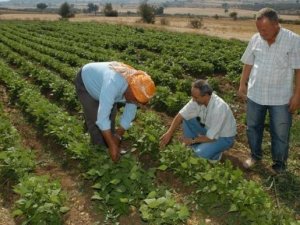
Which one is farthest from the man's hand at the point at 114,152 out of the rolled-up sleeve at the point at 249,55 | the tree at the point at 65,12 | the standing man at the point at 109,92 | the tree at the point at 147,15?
the tree at the point at 65,12

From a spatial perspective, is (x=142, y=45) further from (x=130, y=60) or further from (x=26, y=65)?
(x=26, y=65)

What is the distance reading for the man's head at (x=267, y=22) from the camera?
5.05 meters

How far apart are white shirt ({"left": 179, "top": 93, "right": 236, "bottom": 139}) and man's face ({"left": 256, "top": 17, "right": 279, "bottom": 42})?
40.5 inches

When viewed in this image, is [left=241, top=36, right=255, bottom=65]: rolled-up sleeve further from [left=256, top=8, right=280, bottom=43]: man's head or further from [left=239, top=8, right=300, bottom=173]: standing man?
[left=256, top=8, right=280, bottom=43]: man's head

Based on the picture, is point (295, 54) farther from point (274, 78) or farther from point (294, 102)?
point (294, 102)

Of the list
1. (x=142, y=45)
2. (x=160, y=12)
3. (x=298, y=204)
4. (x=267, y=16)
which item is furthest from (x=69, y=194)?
(x=160, y=12)

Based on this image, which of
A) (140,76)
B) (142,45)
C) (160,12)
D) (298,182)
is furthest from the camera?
(160,12)

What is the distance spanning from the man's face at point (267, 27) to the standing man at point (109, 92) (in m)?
1.54

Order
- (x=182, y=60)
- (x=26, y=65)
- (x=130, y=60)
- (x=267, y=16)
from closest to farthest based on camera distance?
1. (x=267, y=16)
2. (x=26, y=65)
3. (x=182, y=60)
4. (x=130, y=60)

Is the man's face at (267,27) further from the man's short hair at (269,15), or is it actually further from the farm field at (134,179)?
the farm field at (134,179)

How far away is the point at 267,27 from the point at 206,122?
1493 mm

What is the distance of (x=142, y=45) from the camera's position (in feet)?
61.6

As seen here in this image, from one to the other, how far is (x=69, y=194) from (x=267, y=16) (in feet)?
10.4

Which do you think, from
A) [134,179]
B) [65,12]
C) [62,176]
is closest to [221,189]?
[134,179]
